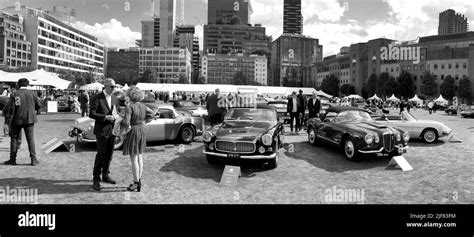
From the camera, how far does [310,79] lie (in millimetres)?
195250

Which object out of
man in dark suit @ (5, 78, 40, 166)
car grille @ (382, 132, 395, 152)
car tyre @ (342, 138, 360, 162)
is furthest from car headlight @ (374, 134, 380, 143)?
man in dark suit @ (5, 78, 40, 166)

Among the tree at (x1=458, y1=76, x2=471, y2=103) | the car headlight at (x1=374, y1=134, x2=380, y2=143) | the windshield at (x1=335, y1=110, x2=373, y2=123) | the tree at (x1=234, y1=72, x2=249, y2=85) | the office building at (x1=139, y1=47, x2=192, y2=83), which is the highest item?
the office building at (x1=139, y1=47, x2=192, y2=83)

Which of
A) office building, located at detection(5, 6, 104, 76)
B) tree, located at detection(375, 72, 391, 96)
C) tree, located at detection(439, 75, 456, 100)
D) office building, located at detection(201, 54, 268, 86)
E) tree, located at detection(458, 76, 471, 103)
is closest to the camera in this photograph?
tree, located at detection(458, 76, 471, 103)

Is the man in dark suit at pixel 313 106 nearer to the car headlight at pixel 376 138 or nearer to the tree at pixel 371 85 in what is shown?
the car headlight at pixel 376 138

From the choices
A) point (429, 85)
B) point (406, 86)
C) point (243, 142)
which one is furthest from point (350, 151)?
point (429, 85)

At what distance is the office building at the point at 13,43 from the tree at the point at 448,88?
122166mm

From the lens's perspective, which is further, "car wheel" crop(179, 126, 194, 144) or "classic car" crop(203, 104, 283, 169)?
"car wheel" crop(179, 126, 194, 144)

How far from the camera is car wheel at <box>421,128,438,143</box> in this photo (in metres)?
13.1

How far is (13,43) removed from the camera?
95438 mm

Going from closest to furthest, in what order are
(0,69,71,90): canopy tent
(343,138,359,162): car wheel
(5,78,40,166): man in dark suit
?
(5,78,40,166): man in dark suit → (343,138,359,162): car wheel → (0,69,71,90): canopy tent

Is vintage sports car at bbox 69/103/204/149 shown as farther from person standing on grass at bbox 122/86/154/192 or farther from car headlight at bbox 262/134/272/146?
person standing on grass at bbox 122/86/154/192

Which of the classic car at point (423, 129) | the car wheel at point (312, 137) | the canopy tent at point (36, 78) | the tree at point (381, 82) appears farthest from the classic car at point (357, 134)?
the tree at point (381, 82)

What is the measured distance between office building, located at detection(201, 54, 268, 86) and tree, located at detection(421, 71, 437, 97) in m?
102
